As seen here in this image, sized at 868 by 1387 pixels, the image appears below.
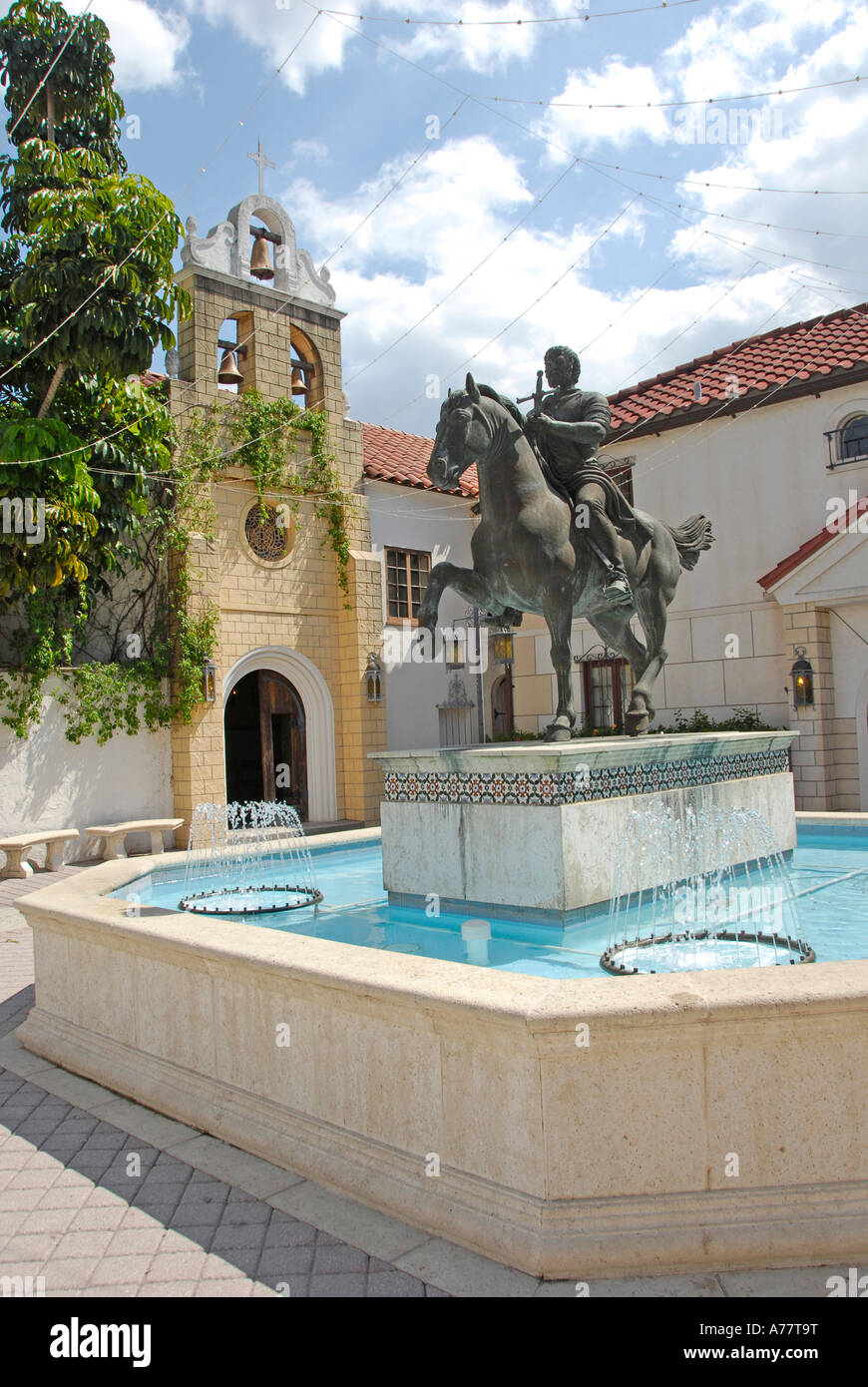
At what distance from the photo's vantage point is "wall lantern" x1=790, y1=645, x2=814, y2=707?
50.0ft

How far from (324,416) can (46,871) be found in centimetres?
929

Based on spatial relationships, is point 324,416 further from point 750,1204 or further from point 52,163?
point 750,1204

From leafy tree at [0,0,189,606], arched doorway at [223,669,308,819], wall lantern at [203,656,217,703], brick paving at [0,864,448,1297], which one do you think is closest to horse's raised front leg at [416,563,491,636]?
brick paving at [0,864,448,1297]

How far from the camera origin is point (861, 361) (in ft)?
50.8

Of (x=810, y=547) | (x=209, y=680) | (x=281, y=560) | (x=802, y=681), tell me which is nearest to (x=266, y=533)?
(x=281, y=560)

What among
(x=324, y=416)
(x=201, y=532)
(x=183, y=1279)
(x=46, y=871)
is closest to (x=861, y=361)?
(x=324, y=416)

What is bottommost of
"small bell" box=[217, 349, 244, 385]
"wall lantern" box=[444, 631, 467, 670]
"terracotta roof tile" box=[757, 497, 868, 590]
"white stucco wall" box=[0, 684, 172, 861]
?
"white stucco wall" box=[0, 684, 172, 861]

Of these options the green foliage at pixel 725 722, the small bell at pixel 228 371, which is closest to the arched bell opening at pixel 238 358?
the small bell at pixel 228 371

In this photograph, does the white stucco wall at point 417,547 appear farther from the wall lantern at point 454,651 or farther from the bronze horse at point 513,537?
the bronze horse at point 513,537

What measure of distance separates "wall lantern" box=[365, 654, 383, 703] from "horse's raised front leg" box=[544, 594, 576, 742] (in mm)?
10833

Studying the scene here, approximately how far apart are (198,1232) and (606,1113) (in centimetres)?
151

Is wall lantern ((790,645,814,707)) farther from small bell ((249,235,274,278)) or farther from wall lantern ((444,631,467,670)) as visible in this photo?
small bell ((249,235,274,278))

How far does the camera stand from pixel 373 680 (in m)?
18.0

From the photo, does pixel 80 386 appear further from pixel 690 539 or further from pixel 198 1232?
pixel 198 1232
